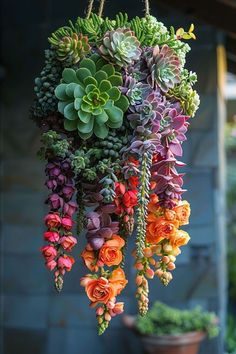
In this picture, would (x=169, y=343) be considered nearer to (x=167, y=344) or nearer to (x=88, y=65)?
(x=167, y=344)

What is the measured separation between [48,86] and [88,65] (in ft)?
0.30

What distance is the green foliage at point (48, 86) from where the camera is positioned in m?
1.02

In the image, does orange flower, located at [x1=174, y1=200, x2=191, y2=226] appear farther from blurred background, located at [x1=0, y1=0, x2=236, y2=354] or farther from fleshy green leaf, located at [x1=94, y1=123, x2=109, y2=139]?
blurred background, located at [x1=0, y1=0, x2=236, y2=354]

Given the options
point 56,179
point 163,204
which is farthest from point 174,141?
point 56,179

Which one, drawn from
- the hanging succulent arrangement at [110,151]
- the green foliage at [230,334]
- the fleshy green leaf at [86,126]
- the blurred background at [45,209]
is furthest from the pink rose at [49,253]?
the green foliage at [230,334]

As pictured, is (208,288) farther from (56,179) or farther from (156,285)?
(56,179)

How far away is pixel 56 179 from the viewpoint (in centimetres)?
98

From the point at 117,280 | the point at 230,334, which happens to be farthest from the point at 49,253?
the point at 230,334

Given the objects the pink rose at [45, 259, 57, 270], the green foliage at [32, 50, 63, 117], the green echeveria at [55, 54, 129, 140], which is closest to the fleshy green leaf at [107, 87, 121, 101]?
the green echeveria at [55, 54, 129, 140]

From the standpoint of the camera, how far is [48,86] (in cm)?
103

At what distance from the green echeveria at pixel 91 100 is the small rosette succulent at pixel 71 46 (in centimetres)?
2

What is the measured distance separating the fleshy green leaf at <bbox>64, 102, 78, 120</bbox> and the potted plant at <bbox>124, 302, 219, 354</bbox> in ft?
6.27

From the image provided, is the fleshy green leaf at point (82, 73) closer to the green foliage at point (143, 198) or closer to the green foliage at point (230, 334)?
the green foliage at point (143, 198)

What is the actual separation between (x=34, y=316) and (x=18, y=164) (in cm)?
84
